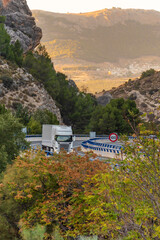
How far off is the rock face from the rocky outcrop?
26889 mm

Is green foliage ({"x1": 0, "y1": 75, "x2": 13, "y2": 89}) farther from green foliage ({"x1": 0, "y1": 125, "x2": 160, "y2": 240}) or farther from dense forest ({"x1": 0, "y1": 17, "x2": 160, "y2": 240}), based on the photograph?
green foliage ({"x1": 0, "y1": 125, "x2": 160, "y2": 240})

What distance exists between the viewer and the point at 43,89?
98.2m

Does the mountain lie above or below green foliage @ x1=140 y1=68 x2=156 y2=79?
below

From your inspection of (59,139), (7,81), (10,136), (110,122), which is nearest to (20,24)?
(7,81)

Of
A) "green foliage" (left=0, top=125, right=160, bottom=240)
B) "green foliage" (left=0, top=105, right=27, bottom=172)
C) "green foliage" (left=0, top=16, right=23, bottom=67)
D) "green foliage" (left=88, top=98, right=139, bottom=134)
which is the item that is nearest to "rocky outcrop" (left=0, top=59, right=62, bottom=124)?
"green foliage" (left=0, top=16, right=23, bottom=67)

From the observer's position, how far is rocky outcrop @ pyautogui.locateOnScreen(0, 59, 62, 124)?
8712cm

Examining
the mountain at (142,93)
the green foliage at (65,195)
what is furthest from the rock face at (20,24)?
the green foliage at (65,195)

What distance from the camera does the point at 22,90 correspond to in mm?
92875

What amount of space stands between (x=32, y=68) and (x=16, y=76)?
48.0 ft

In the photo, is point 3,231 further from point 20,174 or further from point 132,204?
point 132,204

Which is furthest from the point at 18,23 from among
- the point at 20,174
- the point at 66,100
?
the point at 20,174

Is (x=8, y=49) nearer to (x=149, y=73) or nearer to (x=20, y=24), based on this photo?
(x=20, y=24)

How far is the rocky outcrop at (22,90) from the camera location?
286 feet

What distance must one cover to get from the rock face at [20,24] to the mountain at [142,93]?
40753 mm
